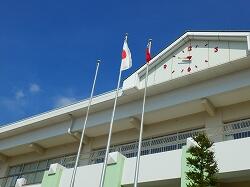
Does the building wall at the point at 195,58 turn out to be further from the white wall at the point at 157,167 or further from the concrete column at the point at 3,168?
the concrete column at the point at 3,168

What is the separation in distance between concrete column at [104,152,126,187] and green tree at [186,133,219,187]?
3.64m

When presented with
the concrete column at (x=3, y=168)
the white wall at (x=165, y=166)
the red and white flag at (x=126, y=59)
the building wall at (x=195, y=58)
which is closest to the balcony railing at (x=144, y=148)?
the concrete column at (x=3, y=168)

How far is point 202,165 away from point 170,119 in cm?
687

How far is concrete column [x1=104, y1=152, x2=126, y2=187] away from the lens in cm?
1634

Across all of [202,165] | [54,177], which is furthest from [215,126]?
[54,177]

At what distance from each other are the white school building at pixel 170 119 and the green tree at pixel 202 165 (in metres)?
0.73

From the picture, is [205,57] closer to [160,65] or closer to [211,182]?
[160,65]

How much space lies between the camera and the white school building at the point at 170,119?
15.4m

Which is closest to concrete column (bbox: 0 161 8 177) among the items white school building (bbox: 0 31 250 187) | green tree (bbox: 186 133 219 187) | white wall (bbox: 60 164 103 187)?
white school building (bbox: 0 31 250 187)

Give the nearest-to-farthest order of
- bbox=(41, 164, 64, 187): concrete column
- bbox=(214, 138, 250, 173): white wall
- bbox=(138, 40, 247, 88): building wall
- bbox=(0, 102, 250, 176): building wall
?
bbox=(214, 138, 250, 173): white wall → bbox=(138, 40, 247, 88): building wall → bbox=(0, 102, 250, 176): building wall → bbox=(41, 164, 64, 187): concrete column

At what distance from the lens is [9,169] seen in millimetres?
26531

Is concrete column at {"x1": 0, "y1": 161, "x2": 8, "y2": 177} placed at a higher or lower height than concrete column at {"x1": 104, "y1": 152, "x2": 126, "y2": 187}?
higher

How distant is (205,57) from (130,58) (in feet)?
10.9

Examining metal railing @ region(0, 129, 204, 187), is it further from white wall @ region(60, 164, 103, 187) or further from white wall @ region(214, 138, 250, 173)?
white wall @ region(214, 138, 250, 173)
